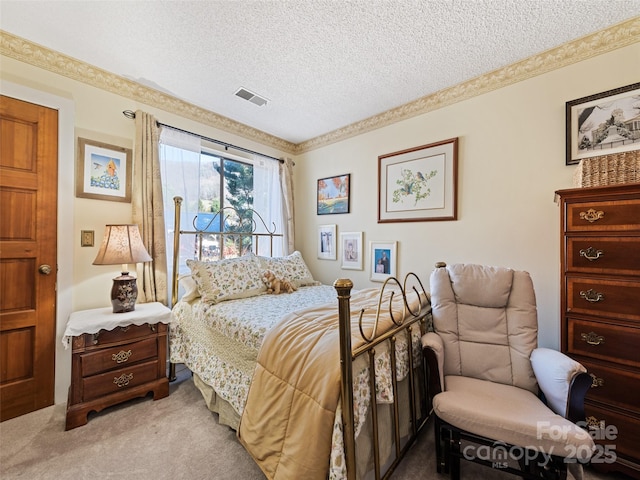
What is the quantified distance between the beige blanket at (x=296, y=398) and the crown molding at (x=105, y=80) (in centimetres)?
255

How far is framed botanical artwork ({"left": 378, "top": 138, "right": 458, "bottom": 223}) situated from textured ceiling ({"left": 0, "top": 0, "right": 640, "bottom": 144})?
0.59 metres

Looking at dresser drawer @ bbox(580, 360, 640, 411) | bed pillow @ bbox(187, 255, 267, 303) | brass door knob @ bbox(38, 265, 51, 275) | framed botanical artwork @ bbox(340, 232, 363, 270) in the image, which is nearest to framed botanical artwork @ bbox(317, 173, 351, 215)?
framed botanical artwork @ bbox(340, 232, 363, 270)

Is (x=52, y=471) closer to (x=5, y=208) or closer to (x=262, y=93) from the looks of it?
(x=5, y=208)

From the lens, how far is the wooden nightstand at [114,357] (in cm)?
179

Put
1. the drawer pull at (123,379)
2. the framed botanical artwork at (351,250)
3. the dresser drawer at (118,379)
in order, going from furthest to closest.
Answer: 1. the framed botanical artwork at (351,250)
2. the drawer pull at (123,379)
3. the dresser drawer at (118,379)

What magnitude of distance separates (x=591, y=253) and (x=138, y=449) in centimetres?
289

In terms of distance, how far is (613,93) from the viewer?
1.79 m

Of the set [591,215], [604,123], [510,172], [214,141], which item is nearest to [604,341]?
[591,215]

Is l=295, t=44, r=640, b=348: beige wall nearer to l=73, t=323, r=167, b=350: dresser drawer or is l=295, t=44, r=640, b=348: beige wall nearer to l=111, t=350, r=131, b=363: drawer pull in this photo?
l=73, t=323, r=167, b=350: dresser drawer

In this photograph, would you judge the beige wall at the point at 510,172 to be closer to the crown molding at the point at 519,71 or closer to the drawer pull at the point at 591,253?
the crown molding at the point at 519,71

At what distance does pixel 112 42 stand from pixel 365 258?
2904mm

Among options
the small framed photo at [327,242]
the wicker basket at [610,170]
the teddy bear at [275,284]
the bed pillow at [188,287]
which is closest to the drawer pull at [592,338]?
the wicker basket at [610,170]

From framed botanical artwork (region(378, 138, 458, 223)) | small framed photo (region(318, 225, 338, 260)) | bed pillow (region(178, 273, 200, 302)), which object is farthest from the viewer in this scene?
small framed photo (region(318, 225, 338, 260))

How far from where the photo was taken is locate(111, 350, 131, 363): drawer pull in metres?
1.94
